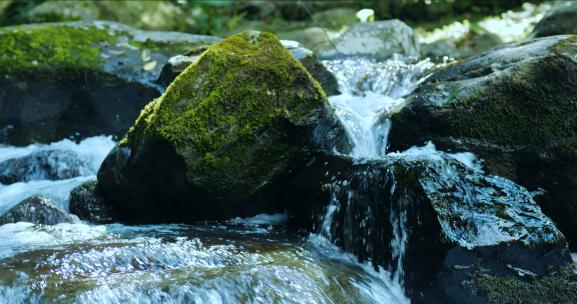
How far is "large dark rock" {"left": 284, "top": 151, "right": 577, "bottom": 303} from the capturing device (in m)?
3.36

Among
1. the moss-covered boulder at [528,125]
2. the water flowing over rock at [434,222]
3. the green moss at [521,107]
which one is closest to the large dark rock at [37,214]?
the water flowing over rock at [434,222]

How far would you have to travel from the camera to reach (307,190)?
4.36m

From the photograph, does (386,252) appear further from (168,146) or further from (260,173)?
(168,146)

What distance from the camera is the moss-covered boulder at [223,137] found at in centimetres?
419

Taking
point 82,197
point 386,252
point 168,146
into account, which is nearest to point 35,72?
point 82,197

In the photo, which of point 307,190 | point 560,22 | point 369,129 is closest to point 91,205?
point 307,190

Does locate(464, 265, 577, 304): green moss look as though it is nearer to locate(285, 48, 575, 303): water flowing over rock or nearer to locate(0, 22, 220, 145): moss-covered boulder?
locate(285, 48, 575, 303): water flowing over rock

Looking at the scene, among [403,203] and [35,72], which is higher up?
[35,72]

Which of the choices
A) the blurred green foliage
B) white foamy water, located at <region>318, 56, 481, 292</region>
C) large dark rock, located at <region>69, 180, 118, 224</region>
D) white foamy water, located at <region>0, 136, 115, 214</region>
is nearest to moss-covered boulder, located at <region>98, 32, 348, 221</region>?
large dark rock, located at <region>69, 180, 118, 224</region>

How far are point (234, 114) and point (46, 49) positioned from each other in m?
3.21

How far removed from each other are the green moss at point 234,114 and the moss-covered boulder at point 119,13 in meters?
4.62

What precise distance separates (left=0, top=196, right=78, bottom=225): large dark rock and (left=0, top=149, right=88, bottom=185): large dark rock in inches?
52.0

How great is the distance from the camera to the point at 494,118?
4484 mm

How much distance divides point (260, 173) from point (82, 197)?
140cm
